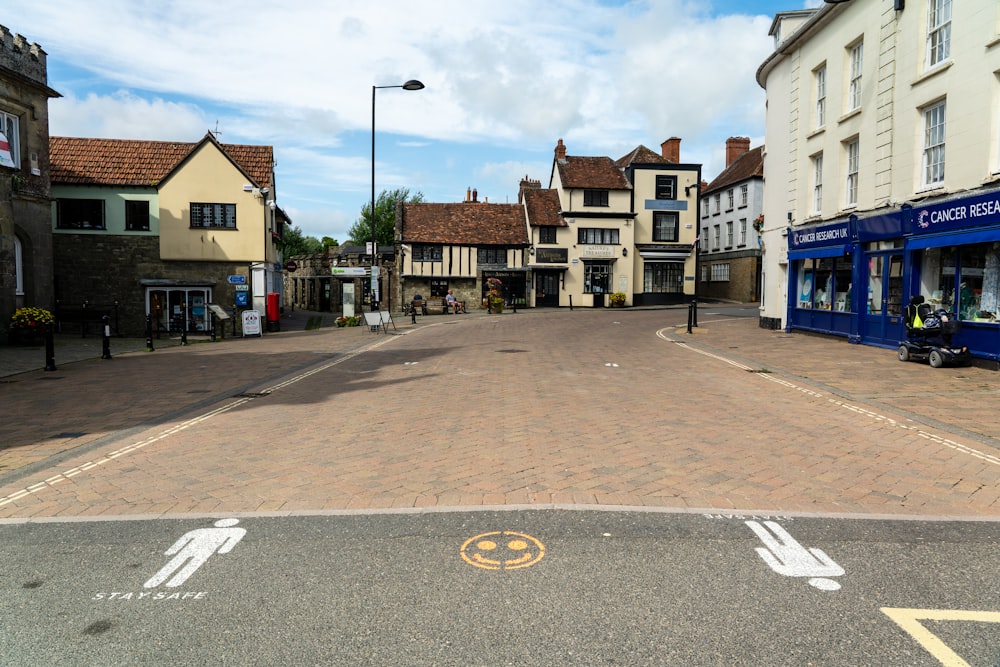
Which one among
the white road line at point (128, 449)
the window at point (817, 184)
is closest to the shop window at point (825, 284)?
the window at point (817, 184)

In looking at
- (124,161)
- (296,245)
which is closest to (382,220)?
(296,245)

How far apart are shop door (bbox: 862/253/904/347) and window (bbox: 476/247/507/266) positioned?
29.1 metres

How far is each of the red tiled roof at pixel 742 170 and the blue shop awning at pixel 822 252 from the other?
21739 mm

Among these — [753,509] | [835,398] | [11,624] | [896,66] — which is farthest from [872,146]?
[11,624]

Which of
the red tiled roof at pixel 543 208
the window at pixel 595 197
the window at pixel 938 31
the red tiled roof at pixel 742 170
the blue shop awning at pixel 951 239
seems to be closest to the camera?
the blue shop awning at pixel 951 239

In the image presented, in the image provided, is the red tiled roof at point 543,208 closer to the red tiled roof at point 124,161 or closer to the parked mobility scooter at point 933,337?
the red tiled roof at point 124,161

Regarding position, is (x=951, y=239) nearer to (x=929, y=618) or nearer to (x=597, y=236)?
(x=929, y=618)

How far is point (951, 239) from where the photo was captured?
14.0 m

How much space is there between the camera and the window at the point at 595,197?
45.9 m

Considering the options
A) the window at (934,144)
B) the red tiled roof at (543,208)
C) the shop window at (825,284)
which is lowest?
the shop window at (825,284)

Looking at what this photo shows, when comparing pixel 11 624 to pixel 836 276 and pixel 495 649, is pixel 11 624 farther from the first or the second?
pixel 836 276

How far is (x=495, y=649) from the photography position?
3.04 m

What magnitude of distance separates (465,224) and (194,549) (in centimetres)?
4211

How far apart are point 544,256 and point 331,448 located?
39.1 m
